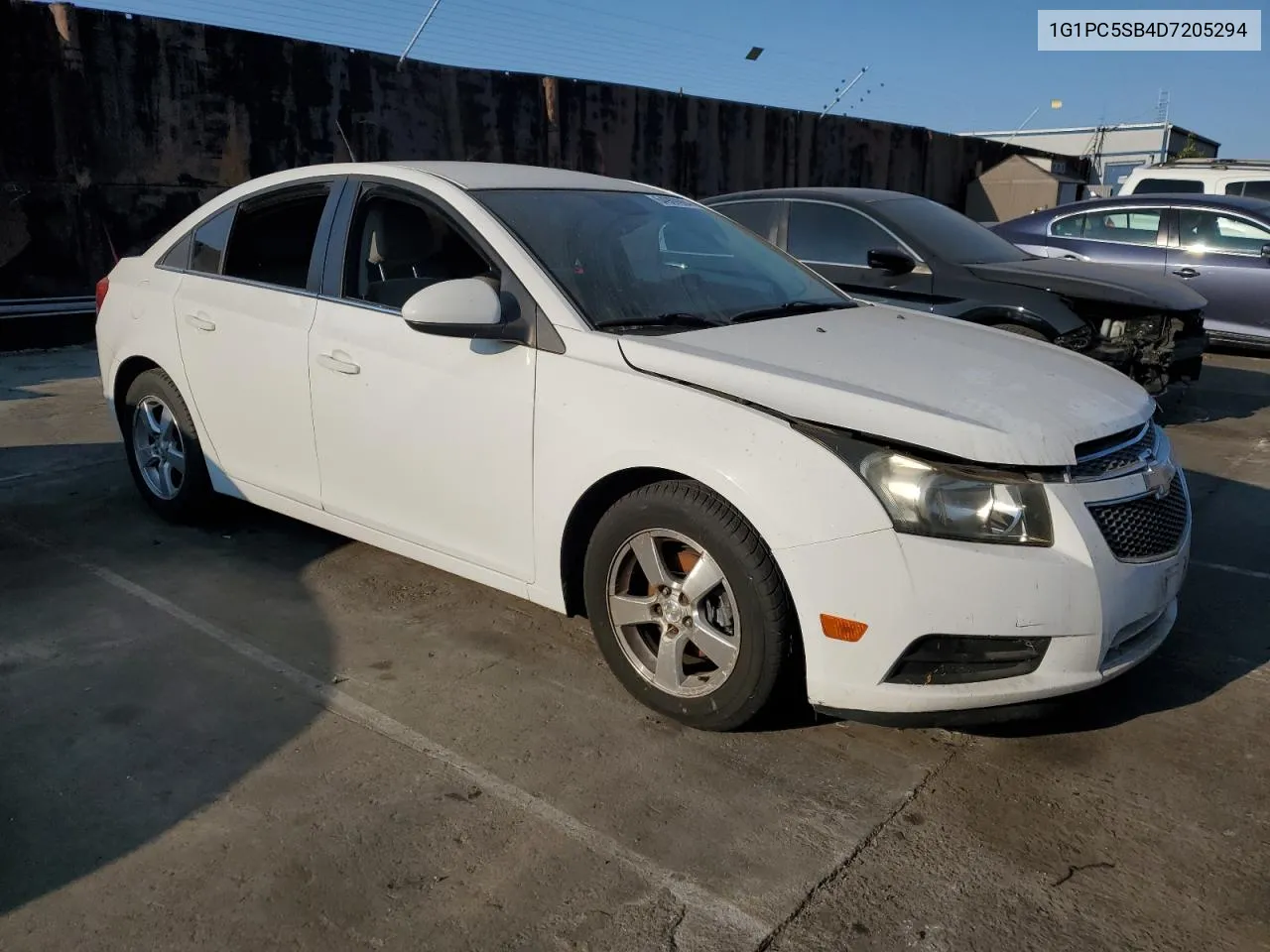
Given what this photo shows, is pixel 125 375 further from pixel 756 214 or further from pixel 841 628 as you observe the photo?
pixel 756 214

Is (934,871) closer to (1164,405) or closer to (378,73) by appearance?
(1164,405)

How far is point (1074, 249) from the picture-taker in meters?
10.1

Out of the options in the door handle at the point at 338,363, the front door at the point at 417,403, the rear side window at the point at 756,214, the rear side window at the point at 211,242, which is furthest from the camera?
the rear side window at the point at 756,214

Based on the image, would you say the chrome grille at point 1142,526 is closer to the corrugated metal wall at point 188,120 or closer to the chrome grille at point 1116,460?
the chrome grille at point 1116,460

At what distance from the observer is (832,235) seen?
23.8 ft

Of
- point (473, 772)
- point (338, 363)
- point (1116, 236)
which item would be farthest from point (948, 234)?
point (473, 772)

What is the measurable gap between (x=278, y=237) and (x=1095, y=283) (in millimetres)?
4976

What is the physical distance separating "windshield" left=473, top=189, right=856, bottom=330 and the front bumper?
3.67ft

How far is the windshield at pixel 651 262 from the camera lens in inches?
139

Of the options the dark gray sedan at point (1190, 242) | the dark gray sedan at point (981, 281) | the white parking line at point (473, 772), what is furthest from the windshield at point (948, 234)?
the white parking line at point (473, 772)

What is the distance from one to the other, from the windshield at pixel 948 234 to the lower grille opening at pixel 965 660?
461 centimetres

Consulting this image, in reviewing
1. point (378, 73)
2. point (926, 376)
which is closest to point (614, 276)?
point (926, 376)

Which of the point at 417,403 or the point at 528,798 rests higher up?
the point at 417,403

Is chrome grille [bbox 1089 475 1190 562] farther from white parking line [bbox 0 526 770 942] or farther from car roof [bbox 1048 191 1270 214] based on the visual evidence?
car roof [bbox 1048 191 1270 214]
